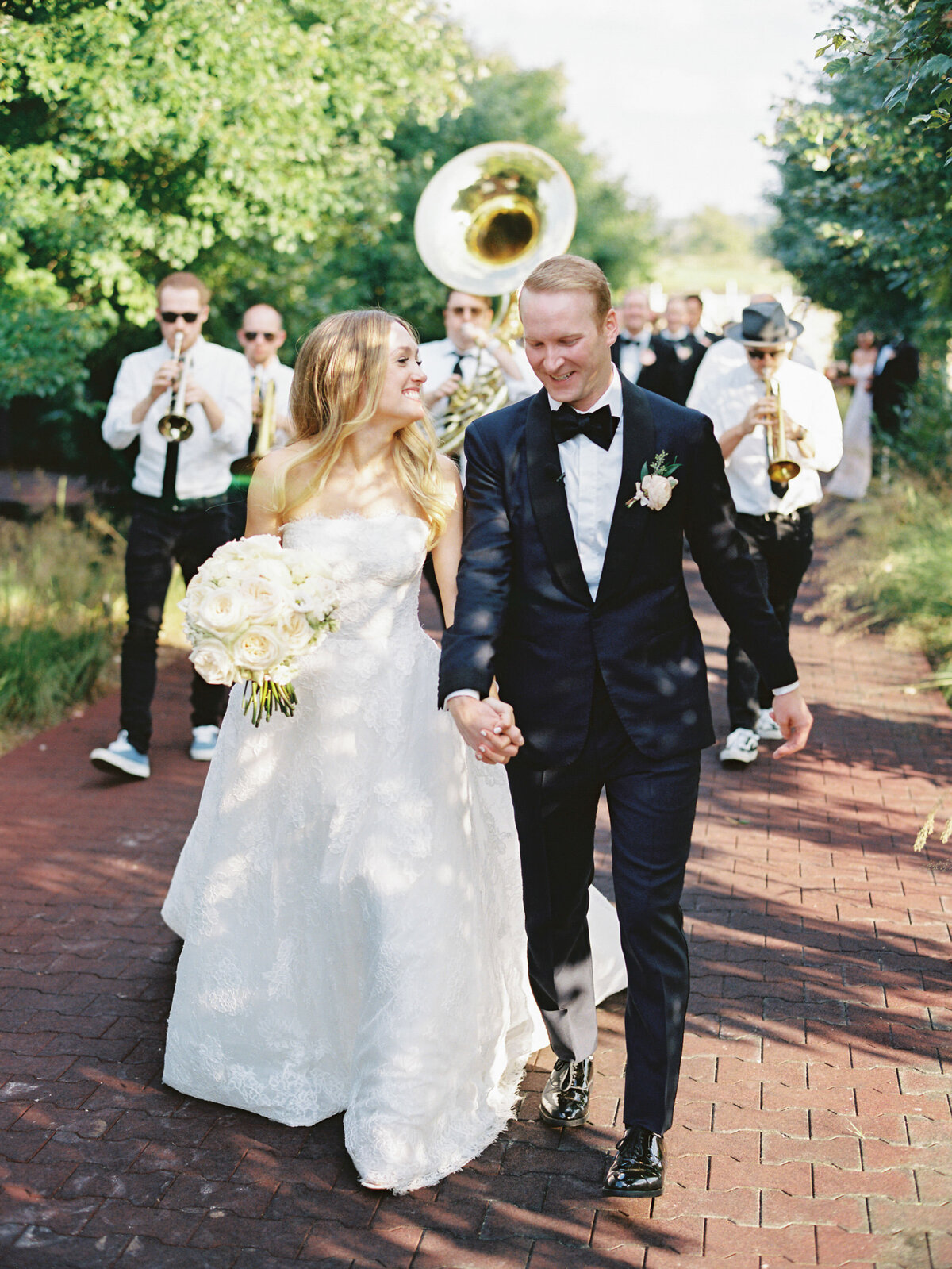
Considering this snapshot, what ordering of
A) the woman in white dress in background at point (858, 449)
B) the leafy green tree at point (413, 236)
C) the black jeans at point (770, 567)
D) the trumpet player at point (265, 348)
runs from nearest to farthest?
the black jeans at point (770, 567), the trumpet player at point (265, 348), the leafy green tree at point (413, 236), the woman in white dress in background at point (858, 449)

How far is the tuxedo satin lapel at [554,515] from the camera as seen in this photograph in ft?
10.7

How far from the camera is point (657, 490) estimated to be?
3.16 m

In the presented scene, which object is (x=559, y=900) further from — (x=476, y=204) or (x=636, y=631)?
(x=476, y=204)

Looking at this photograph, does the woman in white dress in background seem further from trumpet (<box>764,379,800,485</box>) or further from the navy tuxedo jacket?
the navy tuxedo jacket

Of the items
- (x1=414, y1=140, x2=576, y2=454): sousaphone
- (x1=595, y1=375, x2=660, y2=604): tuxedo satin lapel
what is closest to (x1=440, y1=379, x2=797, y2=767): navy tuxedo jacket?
Answer: (x1=595, y1=375, x2=660, y2=604): tuxedo satin lapel

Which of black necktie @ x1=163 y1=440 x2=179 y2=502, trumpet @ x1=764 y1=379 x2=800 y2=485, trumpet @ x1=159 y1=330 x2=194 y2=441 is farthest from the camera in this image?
black necktie @ x1=163 y1=440 x2=179 y2=502

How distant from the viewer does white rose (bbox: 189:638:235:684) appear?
3.51 metres

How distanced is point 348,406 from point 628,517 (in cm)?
107

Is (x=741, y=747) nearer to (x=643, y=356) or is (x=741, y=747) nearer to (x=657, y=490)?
(x=657, y=490)

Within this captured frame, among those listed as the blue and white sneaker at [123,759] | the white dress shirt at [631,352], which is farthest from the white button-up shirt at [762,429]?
the white dress shirt at [631,352]

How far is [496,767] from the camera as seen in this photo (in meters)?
4.07

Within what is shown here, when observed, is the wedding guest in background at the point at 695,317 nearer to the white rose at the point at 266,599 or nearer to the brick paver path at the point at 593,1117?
the brick paver path at the point at 593,1117

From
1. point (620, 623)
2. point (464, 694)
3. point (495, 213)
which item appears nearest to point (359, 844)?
point (464, 694)

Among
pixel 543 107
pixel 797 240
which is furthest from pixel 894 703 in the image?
pixel 543 107
